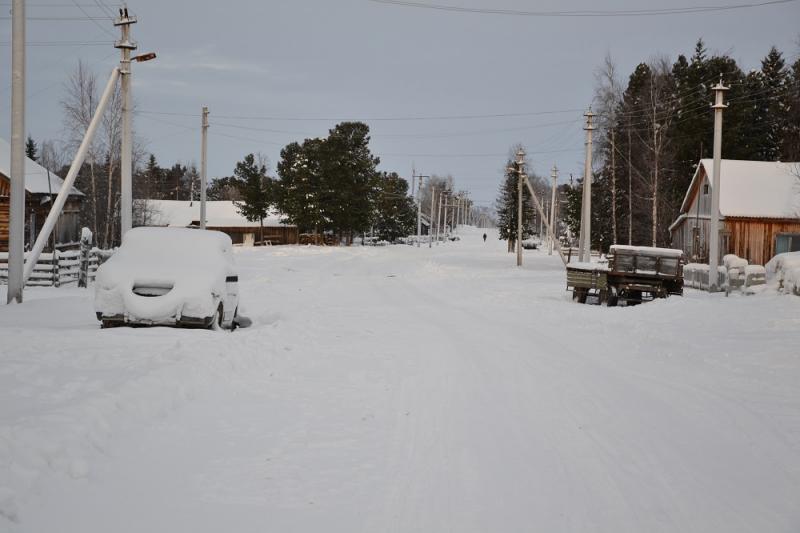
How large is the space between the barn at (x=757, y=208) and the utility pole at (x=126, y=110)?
27.4 m

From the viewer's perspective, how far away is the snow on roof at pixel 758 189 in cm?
3469

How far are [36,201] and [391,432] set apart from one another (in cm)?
A: 3505

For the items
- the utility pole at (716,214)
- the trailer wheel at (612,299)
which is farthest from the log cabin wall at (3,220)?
the utility pole at (716,214)

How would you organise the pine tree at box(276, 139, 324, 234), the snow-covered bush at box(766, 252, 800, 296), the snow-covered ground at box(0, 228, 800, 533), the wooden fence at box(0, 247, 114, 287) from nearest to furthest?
the snow-covered ground at box(0, 228, 800, 533) → the snow-covered bush at box(766, 252, 800, 296) → the wooden fence at box(0, 247, 114, 287) → the pine tree at box(276, 139, 324, 234)

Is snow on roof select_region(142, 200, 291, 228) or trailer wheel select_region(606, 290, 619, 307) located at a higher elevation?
snow on roof select_region(142, 200, 291, 228)

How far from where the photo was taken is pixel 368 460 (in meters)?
5.75

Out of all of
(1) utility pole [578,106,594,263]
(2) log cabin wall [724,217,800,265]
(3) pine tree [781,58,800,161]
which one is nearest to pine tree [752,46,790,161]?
(3) pine tree [781,58,800,161]

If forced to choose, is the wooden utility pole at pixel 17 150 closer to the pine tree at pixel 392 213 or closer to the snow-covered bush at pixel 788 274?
the snow-covered bush at pixel 788 274

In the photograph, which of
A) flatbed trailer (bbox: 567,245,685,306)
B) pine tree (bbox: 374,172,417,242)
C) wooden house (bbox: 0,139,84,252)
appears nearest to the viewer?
flatbed trailer (bbox: 567,245,685,306)

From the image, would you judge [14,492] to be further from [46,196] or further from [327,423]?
[46,196]

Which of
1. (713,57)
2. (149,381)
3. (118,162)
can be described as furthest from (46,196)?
(713,57)

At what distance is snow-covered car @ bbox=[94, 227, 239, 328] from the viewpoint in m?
11.4

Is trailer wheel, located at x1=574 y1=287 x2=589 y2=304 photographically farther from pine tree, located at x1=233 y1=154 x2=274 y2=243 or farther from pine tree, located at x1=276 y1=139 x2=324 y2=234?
pine tree, located at x1=233 y1=154 x2=274 y2=243

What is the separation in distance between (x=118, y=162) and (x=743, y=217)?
38.1 m
